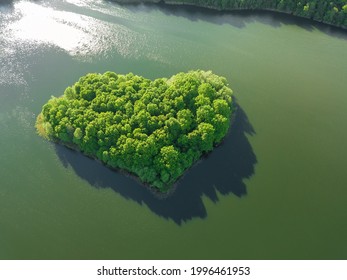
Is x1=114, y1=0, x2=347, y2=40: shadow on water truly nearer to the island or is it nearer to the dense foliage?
the island

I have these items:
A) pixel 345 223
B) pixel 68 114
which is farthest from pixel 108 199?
pixel 345 223

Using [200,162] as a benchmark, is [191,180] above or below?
below

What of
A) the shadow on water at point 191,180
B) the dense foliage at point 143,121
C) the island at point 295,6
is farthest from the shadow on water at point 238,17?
the shadow on water at point 191,180

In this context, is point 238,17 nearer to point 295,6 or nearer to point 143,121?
point 295,6

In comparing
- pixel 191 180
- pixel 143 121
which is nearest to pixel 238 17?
pixel 143 121

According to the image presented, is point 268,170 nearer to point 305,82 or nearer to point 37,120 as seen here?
point 305,82
